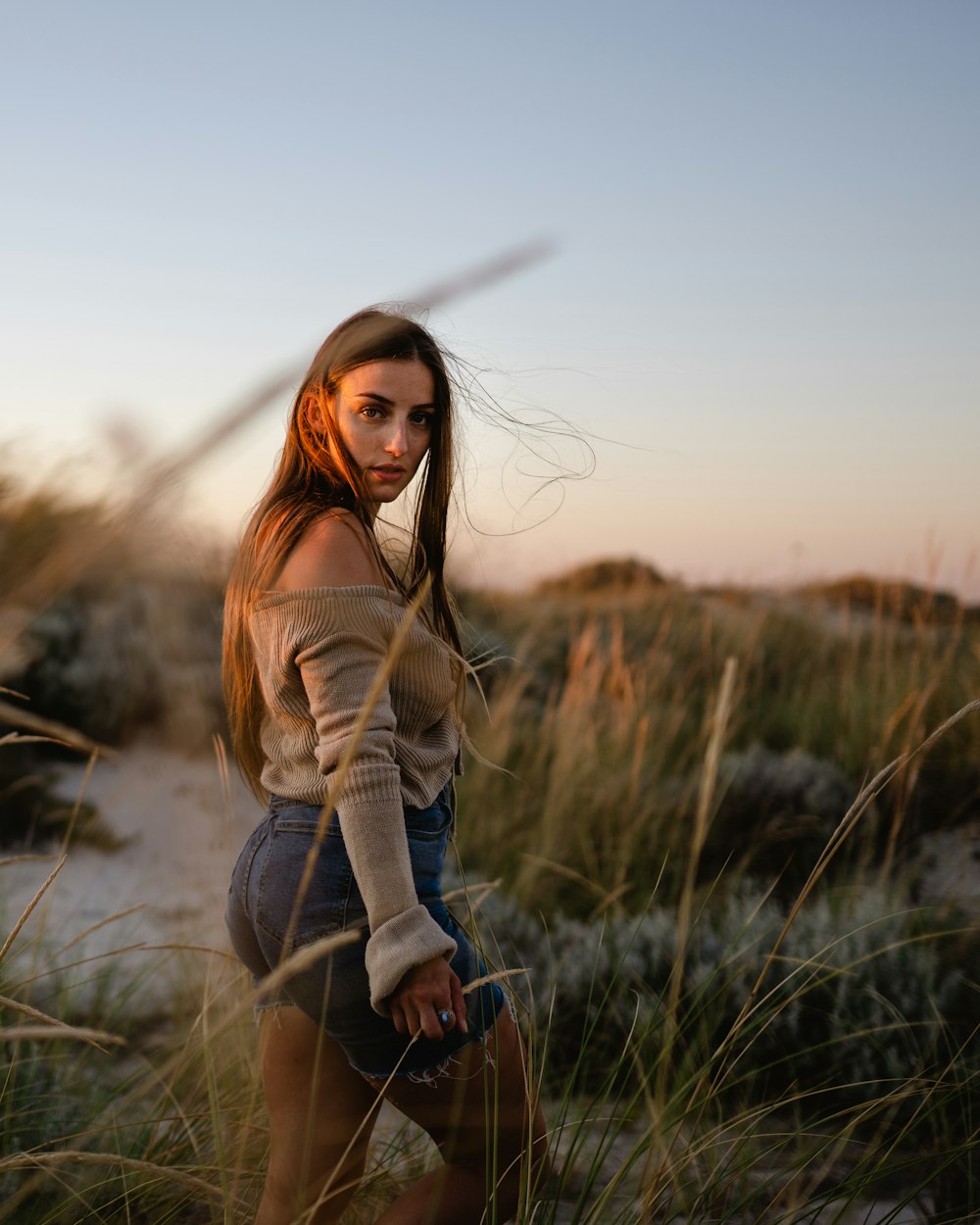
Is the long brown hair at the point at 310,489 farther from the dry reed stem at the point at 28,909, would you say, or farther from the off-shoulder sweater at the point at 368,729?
the dry reed stem at the point at 28,909

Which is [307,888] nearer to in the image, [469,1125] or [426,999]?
[426,999]

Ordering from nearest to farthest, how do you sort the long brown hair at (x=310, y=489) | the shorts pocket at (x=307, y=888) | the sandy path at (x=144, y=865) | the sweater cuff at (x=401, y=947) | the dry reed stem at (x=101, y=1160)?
the dry reed stem at (x=101, y=1160)
the sweater cuff at (x=401, y=947)
the shorts pocket at (x=307, y=888)
the long brown hair at (x=310, y=489)
the sandy path at (x=144, y=865)

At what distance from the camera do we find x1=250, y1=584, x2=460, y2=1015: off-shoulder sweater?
1273mm

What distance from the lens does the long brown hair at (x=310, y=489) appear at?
1.50 m

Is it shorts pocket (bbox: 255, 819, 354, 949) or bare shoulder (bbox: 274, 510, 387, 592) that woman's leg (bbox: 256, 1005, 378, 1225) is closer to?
shorts pocket (bbox: 255, 819, 354, 949)

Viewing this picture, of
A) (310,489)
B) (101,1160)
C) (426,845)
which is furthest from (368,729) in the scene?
(101,1160)

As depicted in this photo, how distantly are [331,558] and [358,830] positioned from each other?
15.1 inches

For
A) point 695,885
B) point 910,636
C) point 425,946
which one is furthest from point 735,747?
point 425,946

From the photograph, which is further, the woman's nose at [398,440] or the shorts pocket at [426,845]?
the woman's nose at [398,440]

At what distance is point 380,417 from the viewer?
1570 mm

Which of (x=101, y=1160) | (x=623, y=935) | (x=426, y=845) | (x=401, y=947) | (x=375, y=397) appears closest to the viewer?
(x=101, y=1160)

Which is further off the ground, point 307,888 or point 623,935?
point 307,888

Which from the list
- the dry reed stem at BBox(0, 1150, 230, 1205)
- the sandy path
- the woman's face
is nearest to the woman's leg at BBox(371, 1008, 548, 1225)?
the dry reed stem at BBox(0, 1150, 230, 1205)

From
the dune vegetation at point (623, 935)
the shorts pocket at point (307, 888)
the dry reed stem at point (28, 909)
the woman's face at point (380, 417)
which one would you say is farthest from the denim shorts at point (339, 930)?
the woman's face at point (380, 417)
